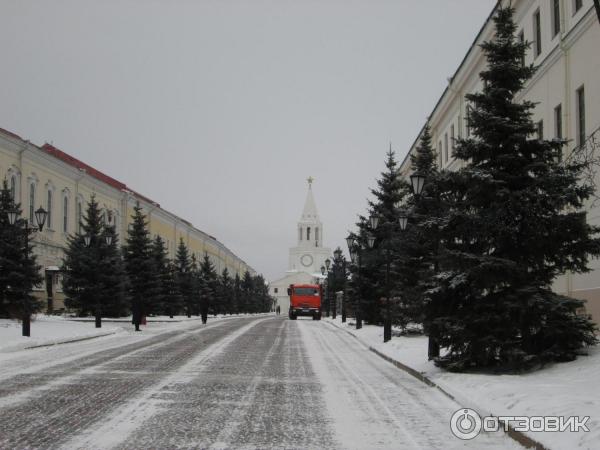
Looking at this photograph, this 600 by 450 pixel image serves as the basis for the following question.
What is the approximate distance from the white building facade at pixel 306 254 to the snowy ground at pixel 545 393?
17290cm

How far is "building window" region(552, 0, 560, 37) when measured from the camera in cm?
2238

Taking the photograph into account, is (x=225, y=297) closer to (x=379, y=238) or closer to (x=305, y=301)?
(x=305, y=301)

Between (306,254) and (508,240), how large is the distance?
603 ft

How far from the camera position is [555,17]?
2266cm

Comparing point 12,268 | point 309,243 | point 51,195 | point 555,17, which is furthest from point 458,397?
point 309,243

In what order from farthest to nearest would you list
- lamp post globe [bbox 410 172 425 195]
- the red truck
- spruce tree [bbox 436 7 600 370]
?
the red truck < lamp post globe [bbox 410 172 425 195] < spruce tree [bbox 436 7 600 370]

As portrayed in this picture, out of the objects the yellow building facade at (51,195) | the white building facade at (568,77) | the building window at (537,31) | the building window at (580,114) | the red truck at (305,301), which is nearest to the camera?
the white building facade at (568,77)

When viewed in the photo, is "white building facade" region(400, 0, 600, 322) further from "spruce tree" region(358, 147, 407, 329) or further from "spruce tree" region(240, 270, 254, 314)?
"spruce tree" region(240, 270, 254, 314)

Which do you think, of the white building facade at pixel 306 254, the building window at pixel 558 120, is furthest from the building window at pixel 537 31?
the white building facade at pixel 306 254

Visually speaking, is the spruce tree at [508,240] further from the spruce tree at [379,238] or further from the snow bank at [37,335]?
the spruce tree at [379,238]

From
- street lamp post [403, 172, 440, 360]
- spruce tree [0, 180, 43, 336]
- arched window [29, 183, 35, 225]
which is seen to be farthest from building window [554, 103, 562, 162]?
arched window [29, 183, 35, 225]

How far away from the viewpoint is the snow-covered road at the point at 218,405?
23.7 ft

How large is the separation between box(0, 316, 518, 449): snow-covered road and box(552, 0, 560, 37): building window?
1272 centimetres

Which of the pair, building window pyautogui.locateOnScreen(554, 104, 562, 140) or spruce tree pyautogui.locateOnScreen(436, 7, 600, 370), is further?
building window pyautogui.locateOnScreen(554, 104, 562, 140)
